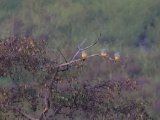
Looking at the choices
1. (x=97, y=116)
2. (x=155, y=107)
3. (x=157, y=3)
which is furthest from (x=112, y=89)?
(x=157, y=3)

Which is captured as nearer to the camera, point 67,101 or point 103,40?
point 67,101

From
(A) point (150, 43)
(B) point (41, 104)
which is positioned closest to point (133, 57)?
(A) point (150, 43)

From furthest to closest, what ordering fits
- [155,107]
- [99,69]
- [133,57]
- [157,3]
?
[157,3]
[133,57]
[99,69]
[155,107]

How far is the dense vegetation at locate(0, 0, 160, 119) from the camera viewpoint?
24.1m

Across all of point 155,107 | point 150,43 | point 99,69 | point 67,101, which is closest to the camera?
point 67,101

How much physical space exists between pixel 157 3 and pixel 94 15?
118 inches

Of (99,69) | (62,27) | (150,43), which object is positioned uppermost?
(62,27)

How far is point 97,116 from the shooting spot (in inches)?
205

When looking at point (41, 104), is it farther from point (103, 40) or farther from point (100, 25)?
point (100, 25)

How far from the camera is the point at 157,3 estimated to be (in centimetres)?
2631

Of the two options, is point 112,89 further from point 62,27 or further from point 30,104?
point 62,27

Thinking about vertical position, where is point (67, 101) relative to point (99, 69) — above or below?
below

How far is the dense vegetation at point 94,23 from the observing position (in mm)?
24125

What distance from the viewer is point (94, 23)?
1088 inches
